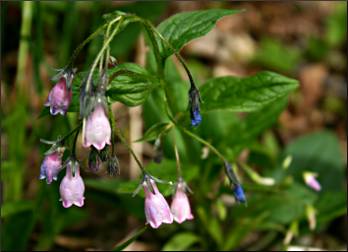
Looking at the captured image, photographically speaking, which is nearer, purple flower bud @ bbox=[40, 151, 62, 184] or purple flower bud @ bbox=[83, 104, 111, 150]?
purple flower bud @ bbox=[83, 104, 111, 150]

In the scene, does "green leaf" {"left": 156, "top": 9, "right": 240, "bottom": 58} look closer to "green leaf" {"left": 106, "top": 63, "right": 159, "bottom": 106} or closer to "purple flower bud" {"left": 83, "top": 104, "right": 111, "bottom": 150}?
"green leaf" {"left": 106, "top": 63, "right": 159, "bottom": 106}

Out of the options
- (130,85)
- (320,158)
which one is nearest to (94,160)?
(130,85)

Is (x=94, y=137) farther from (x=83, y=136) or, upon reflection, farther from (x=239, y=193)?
(x=239, y=193)

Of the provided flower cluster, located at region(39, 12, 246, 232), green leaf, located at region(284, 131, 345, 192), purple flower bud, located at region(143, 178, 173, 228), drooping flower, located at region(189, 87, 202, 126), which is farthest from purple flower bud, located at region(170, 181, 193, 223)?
green leaf, located at region(284, 131, 345, 192)

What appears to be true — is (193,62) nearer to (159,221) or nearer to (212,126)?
(212,126)

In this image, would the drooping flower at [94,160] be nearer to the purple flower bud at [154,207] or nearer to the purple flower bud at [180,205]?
the purple flower bud at [154,207]

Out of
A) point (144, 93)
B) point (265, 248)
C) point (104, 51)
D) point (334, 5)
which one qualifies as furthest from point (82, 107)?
point (334, 5)
